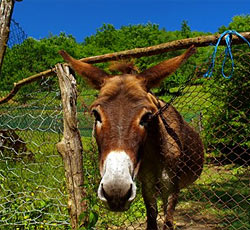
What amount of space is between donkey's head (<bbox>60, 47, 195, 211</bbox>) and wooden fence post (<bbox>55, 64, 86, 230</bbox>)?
0.99 ft

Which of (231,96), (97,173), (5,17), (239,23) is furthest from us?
(239,23)

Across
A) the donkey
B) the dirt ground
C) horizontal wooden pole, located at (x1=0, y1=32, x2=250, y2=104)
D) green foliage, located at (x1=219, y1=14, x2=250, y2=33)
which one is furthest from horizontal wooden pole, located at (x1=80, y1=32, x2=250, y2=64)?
green foliage, located at (x1=219, y1=14, x2=250, y2=33)

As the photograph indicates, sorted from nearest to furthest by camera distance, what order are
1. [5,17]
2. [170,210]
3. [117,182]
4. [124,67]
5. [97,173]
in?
1. [117,182]
2. [170,210]
3. [124,67]
4. [97,173]
5. [5,17]

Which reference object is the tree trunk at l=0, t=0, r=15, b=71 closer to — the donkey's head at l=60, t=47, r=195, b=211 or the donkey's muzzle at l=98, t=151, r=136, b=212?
the donkey's head at l=60, t=47, r=195, b=211

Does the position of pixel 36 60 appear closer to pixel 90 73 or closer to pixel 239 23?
pixel 239 23

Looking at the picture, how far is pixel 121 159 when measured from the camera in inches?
80.5

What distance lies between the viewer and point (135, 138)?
224cm

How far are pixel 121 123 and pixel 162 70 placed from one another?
2.04ft

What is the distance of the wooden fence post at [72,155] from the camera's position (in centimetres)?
278

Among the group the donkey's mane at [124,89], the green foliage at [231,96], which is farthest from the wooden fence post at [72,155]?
the green foliage at [231,96]

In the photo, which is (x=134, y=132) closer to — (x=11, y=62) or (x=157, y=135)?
(x=157, y=135)

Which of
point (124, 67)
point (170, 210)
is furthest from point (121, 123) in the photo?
point (170, 210)

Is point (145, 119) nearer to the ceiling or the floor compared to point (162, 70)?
nearer to the floor

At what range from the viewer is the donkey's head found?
200 centimetres
